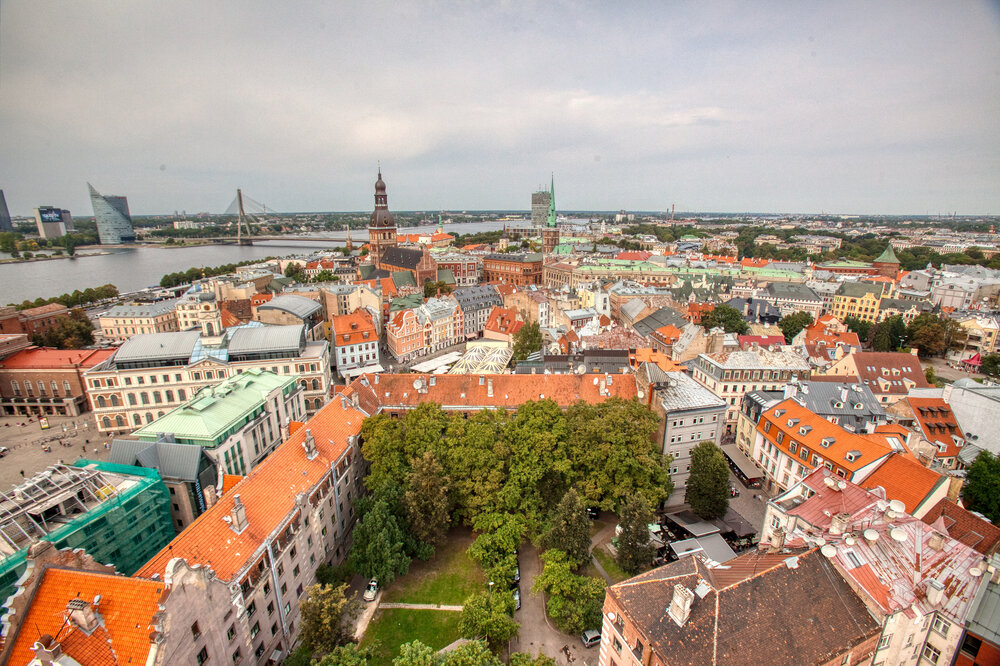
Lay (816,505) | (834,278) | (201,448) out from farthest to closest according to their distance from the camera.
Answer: (834,278)
(201,448)
(816,505)

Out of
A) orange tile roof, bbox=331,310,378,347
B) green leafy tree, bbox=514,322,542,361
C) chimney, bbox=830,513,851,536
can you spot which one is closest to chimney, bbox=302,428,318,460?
chimney, bbox=830,513,851,536

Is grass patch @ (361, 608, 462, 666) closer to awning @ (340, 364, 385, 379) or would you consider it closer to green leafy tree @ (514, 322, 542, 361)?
green leafy tree @ (514, 322, 542, 361)

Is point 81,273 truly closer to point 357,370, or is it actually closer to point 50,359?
point 50,359

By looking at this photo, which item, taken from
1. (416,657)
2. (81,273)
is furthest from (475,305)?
(81,273)

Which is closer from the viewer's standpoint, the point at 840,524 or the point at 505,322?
the point at 840,524

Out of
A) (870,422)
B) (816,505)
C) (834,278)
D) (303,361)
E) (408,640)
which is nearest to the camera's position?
(816,505)

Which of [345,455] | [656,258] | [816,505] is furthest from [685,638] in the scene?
[656,258]

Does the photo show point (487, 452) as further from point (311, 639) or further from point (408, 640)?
point (311, 639)
